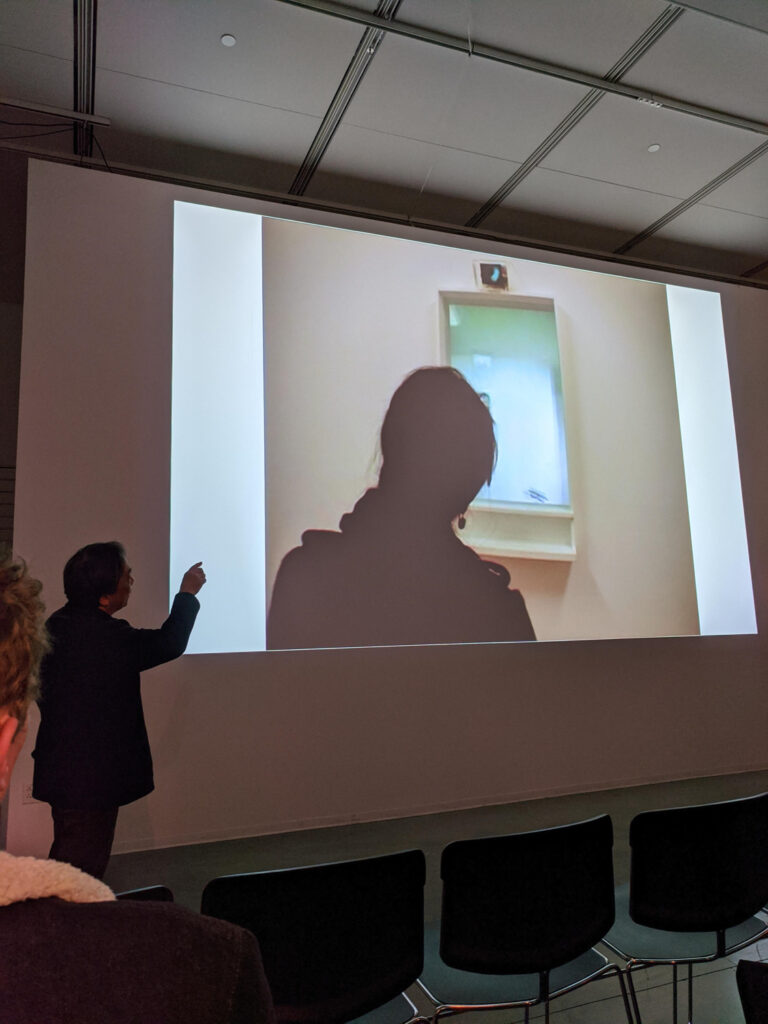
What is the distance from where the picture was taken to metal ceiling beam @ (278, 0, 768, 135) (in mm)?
3342

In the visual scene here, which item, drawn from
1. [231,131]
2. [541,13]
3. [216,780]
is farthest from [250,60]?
[216,780]

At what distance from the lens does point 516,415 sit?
4434 millimetres

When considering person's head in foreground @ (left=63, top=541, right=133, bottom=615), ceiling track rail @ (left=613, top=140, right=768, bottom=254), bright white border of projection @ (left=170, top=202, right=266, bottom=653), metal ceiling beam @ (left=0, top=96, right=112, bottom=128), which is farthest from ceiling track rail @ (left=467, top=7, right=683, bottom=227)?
person's head in foreground @ (left=63, top=541, right=133, bottom=615)

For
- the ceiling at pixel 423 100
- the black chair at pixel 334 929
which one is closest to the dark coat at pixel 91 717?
the black chair at pixel 334 929

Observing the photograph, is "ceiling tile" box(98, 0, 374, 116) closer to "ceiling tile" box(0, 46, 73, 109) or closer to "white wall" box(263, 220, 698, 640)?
"ceiling tile" box(0, 46, 73, 109)

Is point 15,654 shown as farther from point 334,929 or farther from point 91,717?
point 91,717

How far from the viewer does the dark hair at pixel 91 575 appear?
2262mm

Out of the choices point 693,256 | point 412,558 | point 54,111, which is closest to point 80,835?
point 412,558

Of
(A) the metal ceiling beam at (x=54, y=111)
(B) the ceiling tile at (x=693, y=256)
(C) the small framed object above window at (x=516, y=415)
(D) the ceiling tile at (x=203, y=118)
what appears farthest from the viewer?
(B) the ceiling tile at (x=693, y=256)

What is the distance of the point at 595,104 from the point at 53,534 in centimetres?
373

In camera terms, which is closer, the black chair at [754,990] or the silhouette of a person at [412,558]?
the black chair at [754,990]

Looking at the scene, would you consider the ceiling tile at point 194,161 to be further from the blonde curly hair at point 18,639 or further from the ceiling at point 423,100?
the blonde curly hair at point 18,639

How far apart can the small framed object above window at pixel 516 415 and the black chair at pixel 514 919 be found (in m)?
2.57

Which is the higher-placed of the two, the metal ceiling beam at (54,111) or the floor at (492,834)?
the metal ceiling beam at (54,111)
